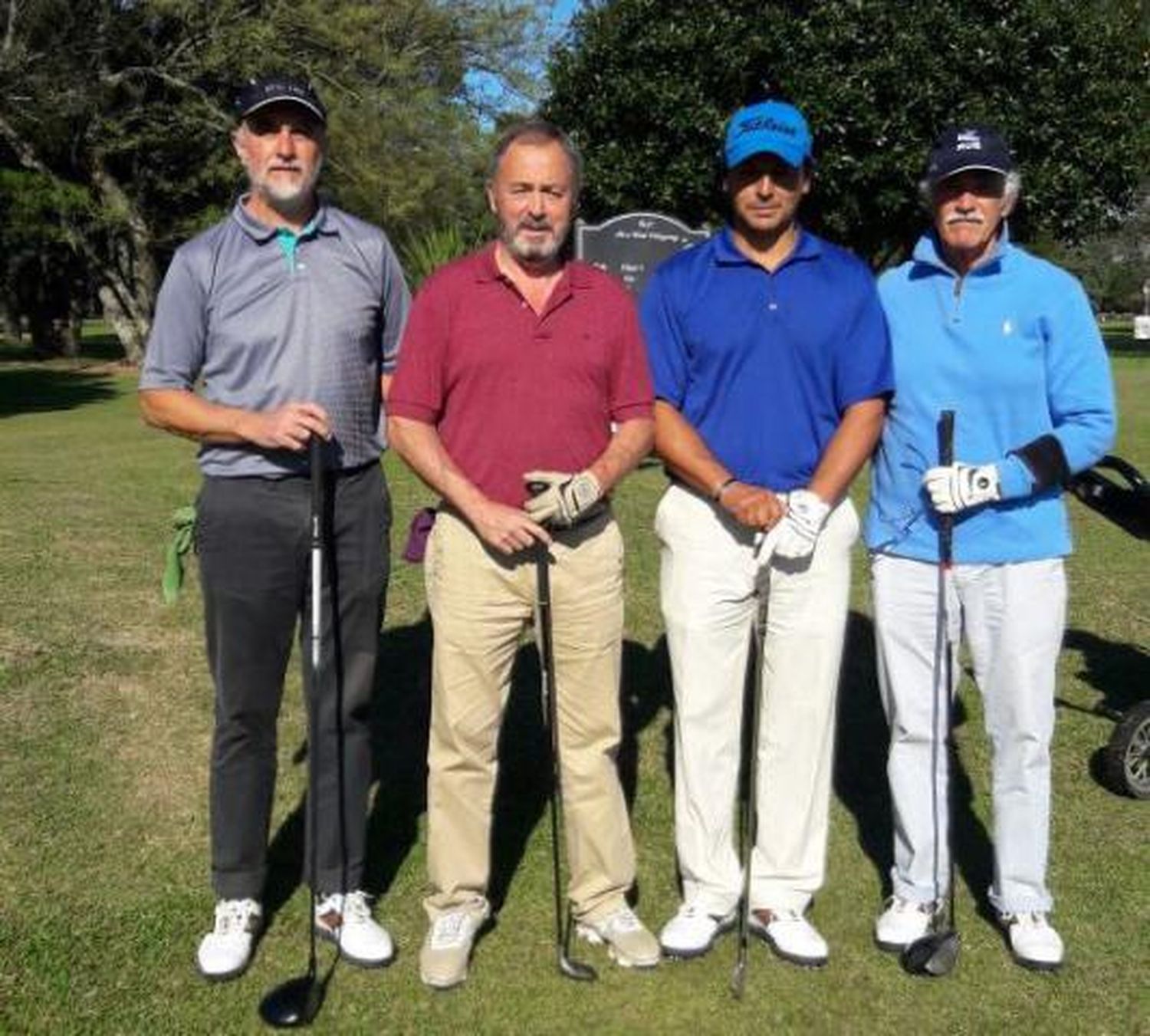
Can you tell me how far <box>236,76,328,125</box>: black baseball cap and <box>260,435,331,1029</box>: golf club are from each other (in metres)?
0.91

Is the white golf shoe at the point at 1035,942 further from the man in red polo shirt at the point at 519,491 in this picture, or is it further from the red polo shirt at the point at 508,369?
the red polo shirt at the point at 508,369

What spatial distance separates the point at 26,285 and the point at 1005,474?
139 ft

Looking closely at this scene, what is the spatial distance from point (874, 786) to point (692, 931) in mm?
1613

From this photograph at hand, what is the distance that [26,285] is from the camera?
134ft

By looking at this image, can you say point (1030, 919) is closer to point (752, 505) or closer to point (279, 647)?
point (752, 505)

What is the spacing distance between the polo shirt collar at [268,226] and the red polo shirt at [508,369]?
37 cm

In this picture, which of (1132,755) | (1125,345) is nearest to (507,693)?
(1132,755)

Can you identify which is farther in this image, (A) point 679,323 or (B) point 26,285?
(B) point 26,285

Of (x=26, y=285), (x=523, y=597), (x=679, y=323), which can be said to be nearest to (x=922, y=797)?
(x=523, y=597)

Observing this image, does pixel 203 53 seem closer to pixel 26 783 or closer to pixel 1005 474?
pixel 26 783

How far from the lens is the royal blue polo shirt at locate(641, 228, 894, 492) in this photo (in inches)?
141

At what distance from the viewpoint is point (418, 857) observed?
451cm

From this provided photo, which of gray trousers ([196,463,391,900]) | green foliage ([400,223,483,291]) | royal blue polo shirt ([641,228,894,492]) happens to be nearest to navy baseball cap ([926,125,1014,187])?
royal blue polo shirt ([641,228,894,492])

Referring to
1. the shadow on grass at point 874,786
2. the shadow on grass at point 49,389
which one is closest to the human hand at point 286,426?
the shadow on grass at point 874,786
